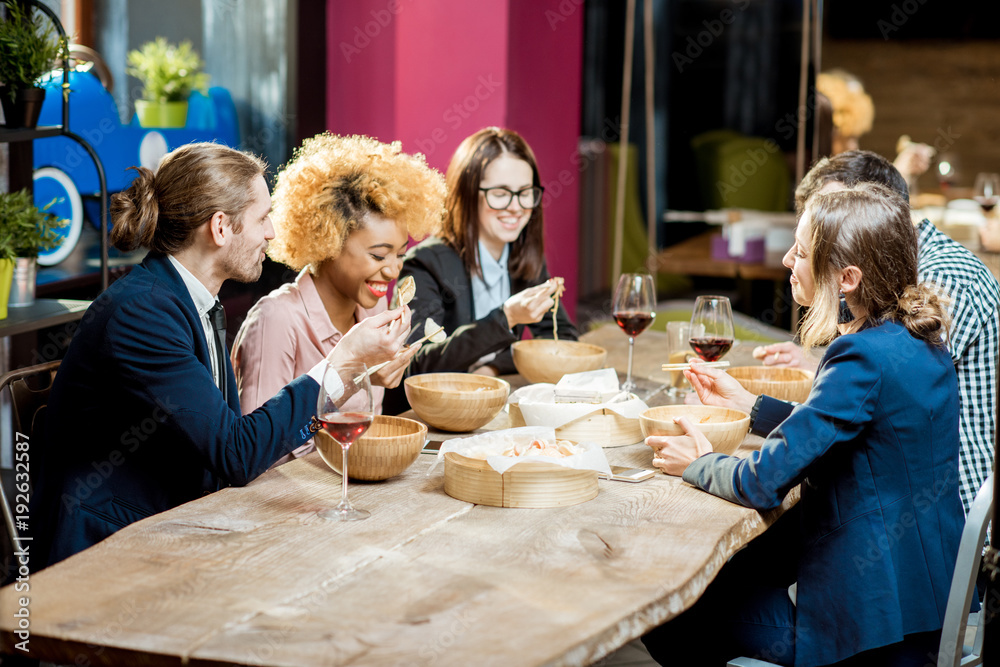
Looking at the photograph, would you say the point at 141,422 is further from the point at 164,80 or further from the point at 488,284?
the point at 164,80

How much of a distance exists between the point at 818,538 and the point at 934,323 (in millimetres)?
412

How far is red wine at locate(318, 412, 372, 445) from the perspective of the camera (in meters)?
1.54

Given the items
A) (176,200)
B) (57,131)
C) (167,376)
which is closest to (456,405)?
(167,376)

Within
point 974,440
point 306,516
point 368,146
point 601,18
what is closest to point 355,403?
point 306,516

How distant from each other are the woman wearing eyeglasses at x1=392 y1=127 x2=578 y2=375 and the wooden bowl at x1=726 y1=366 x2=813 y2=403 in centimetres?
69

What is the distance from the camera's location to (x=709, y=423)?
187 centimetres

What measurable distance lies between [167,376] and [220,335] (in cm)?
29

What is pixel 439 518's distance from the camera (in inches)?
62.1

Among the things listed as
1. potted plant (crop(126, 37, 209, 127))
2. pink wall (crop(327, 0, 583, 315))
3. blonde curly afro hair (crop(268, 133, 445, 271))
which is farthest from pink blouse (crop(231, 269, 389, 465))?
potted plant (crop(126, 37, 209, 127))

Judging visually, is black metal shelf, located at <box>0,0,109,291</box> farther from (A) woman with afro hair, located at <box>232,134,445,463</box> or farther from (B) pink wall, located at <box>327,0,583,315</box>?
(B) pink wall, located at <box>327,0,583,315</box>

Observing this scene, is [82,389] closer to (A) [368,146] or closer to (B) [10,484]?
(A) [368,146]

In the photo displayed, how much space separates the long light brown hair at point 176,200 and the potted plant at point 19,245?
4.27ft

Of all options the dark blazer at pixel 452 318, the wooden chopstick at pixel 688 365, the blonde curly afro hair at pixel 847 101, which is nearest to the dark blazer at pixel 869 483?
the wooden chopstick at pixel 688 365

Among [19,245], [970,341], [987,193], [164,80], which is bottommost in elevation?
[970,341]
